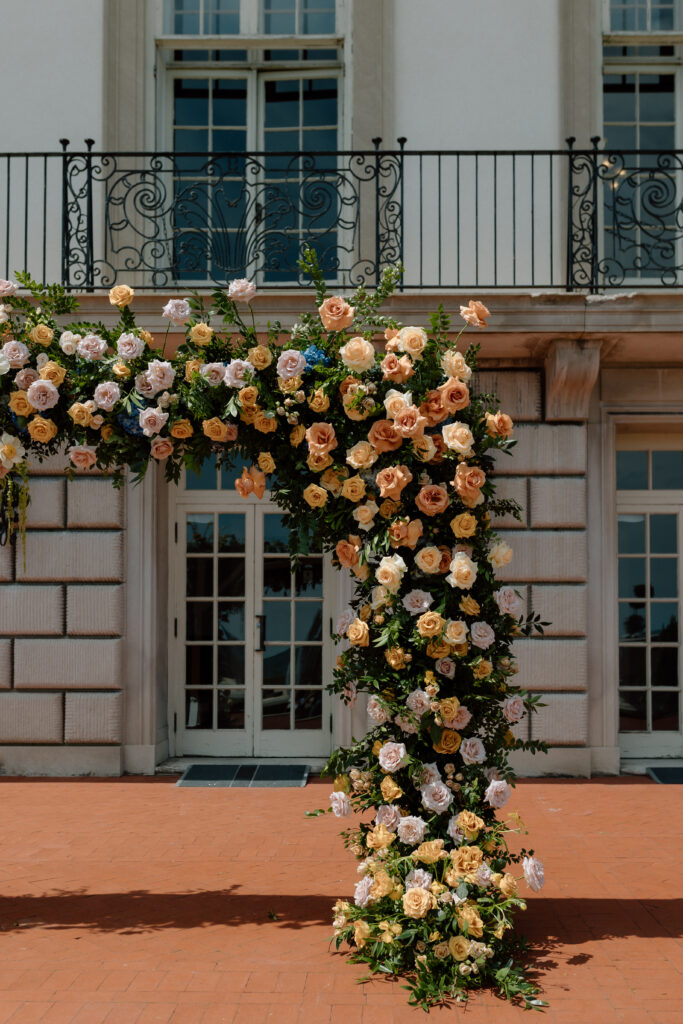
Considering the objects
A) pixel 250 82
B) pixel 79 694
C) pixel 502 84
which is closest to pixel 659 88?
pixel 502 84

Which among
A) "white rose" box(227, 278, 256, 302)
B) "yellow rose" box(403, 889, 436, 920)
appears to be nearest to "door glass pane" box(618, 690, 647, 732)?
"yellow rose" box(403, 889, 436, 920)

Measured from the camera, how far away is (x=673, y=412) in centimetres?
970

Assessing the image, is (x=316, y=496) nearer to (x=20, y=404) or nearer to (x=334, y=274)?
(x=20, y=404)

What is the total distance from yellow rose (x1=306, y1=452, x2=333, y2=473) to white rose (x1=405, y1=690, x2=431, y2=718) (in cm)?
114

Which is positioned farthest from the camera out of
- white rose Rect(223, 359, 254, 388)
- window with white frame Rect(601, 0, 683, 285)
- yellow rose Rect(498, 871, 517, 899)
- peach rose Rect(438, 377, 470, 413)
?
window with white frame Rect(601, 0, 683, 285)

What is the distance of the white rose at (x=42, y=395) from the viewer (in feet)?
17.5

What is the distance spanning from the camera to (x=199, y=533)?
1011 centimetres

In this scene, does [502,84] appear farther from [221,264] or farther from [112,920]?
[112,920]

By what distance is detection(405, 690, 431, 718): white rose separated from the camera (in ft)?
16.3

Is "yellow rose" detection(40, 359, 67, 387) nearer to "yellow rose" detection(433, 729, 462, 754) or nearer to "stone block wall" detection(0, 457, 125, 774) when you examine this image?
"yellow rose" detection(433, 729, 462, 754)

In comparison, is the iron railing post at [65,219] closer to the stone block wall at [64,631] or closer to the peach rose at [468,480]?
the stone block wall at [64,631]

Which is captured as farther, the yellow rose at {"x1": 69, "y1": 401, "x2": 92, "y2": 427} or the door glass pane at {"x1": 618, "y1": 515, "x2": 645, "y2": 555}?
the door glass pane at {"x1": 618, "y1": 515, "x2": 645, "y2": 555}

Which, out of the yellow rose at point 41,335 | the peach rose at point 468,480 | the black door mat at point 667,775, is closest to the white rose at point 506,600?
the peach rose at point 468,480

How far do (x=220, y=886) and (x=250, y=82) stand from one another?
7.36 meters
